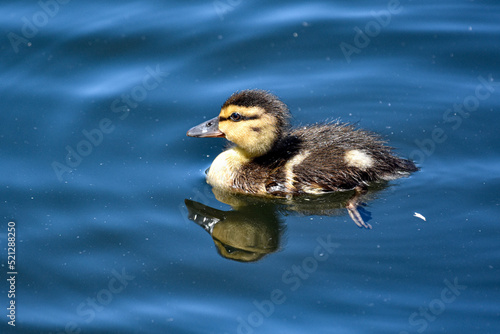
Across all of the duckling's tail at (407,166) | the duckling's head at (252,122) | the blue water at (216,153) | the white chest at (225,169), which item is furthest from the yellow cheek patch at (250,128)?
the duckling's tail at (407,166)

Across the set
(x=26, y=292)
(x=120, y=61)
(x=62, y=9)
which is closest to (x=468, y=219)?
(x=26, y=292)

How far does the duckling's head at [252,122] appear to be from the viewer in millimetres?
5824

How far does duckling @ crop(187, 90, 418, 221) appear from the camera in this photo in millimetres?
5867

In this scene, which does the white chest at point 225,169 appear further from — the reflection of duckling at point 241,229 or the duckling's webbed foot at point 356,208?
the duckling's webbed foot at point 356,208

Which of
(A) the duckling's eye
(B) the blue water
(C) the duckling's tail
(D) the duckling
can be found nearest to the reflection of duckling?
(B) the blue water

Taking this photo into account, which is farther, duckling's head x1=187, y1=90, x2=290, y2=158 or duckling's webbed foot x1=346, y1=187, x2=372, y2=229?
duckling's head x1=187, y1=90, x2=290, y2=158

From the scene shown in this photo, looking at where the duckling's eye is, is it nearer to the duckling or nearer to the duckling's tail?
the duckling

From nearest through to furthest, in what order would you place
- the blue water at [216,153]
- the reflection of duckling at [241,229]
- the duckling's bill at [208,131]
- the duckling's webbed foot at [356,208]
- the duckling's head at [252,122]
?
the blue water at [216,153], the reflection of duckling at [241,229], the duckling's webbed foot at [356,208], the duckling's head at [252,122], the duckling's bill at [208,131]

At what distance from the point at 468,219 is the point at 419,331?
1243 millimetres

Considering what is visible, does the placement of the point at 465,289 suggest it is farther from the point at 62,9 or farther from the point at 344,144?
the point at 62,9

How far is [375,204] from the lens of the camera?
590 cm

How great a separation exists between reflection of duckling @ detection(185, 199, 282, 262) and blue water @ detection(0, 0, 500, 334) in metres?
0.02

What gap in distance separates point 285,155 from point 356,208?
2.27 feet

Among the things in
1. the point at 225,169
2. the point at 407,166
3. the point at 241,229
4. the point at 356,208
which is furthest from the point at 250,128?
the point at 407,166
